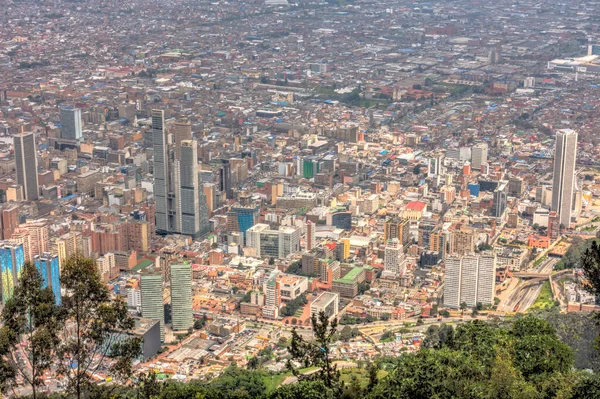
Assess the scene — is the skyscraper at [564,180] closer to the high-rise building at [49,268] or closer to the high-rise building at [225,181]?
the high-rise building at [225,181]

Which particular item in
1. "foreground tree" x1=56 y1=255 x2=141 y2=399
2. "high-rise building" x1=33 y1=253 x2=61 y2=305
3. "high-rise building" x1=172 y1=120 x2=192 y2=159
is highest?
"foreground tree" x1=56 y1=255 x2=141 y2=399

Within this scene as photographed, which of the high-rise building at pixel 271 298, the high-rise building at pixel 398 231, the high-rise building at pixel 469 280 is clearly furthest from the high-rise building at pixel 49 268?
the high-rise building at pixel 398 231

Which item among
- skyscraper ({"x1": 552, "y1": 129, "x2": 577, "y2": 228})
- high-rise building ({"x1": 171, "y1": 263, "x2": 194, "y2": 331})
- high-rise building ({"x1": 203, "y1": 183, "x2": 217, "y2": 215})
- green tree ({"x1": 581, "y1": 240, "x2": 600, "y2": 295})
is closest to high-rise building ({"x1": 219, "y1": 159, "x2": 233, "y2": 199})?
high-rise building ({"x1": 203, "y1": 183, "x2": 217, "y2": 215})

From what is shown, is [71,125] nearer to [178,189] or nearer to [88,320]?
[178,189]

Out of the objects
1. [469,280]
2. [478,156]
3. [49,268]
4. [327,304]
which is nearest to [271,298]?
[327,304]

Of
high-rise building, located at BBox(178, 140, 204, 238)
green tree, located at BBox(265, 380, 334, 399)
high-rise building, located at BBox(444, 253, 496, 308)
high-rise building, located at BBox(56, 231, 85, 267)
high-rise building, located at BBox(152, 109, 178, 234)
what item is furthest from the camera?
high-rise building, located at BBox(152, 109, 178, 234)

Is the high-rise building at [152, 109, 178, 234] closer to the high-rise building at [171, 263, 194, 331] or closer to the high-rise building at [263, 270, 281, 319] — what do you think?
the high-rise building at [263, 270, 281, 319]
